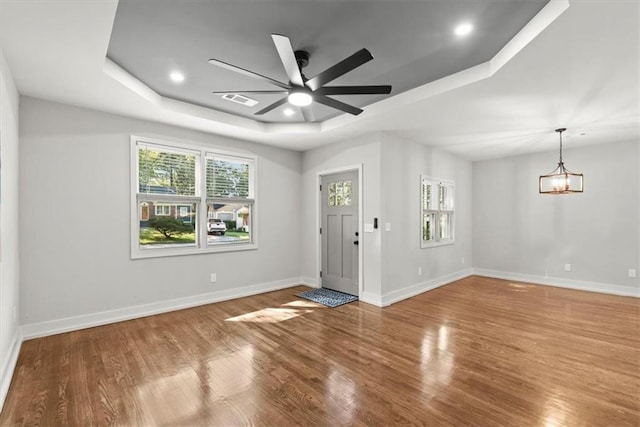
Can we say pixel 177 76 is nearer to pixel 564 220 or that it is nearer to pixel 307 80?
pixel 307 80

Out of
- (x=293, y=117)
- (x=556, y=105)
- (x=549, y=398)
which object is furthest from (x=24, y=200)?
(x=556, y=105)

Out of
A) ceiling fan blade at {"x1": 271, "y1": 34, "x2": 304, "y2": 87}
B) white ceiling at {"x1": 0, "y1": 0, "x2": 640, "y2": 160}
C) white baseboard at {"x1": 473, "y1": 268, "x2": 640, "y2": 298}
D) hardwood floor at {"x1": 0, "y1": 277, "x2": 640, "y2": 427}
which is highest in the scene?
white ceiling at {"x1": 0, "y1": 0, "x2": 640, "y2": 160}

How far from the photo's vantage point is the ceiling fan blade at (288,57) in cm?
201

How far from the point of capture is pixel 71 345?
121 inches

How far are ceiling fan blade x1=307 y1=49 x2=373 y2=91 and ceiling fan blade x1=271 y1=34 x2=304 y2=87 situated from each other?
123 mm

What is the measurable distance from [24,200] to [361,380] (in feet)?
12.8

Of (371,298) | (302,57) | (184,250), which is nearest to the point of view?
(302,57)

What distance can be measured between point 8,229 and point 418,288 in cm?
529

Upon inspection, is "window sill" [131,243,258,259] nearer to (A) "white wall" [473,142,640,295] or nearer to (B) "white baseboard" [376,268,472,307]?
(B) "white baseboard" [376,268,472,307]

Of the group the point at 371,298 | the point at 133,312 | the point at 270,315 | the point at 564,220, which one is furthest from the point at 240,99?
the point at 564,220

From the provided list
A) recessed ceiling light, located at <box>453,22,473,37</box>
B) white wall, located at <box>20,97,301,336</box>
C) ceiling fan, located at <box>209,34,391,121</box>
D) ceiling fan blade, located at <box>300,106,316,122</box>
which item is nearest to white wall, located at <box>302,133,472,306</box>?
ceiling fan blade, located at <box>300,106,316,122</box>

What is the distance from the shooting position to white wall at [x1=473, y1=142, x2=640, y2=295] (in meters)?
5.16

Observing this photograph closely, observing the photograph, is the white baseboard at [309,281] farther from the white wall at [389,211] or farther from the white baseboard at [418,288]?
the white baseboard at [418,288]

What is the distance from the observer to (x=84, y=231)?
3566 millimetres
